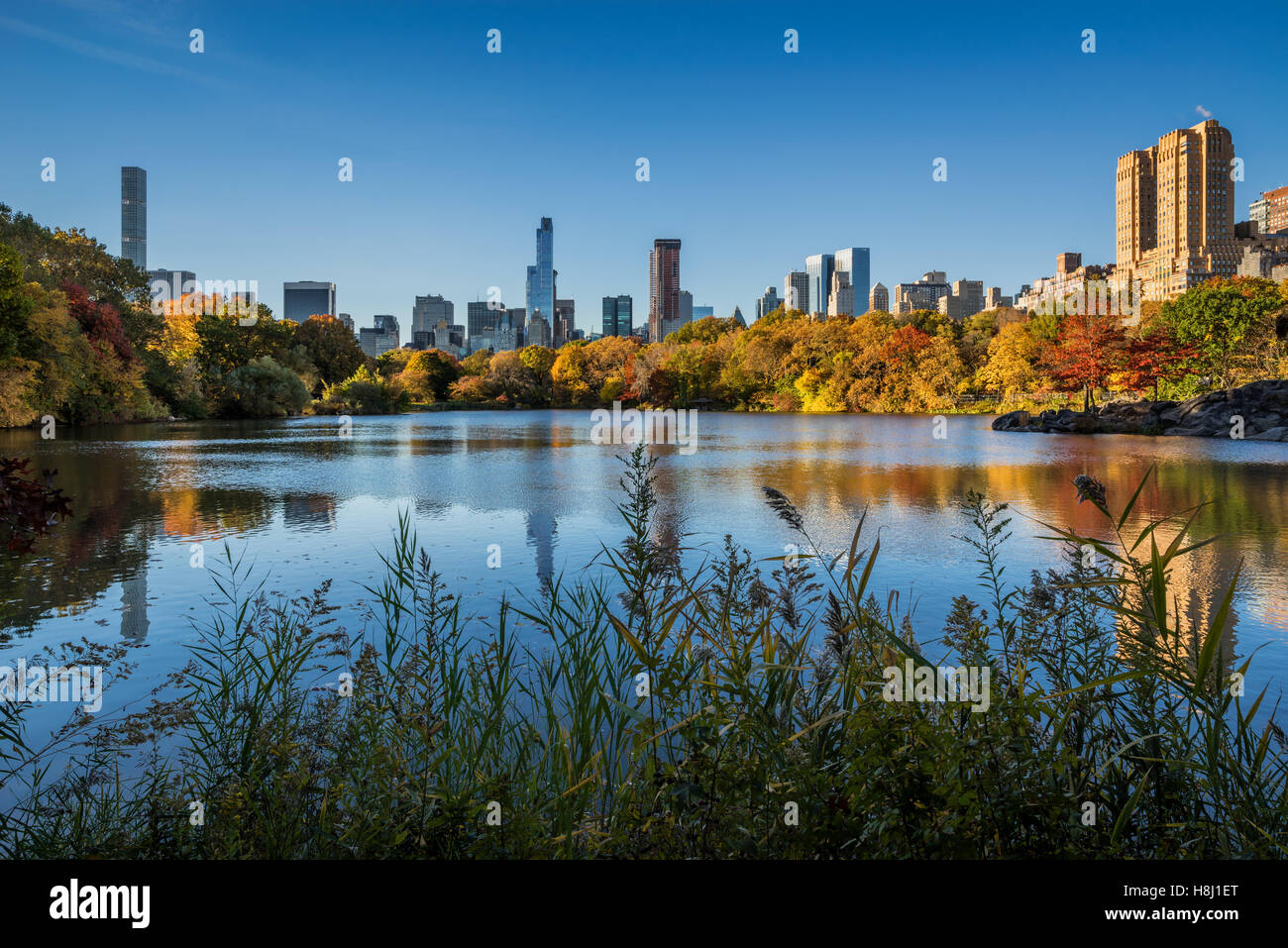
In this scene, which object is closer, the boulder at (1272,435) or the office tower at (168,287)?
the boulder at (1272,435)

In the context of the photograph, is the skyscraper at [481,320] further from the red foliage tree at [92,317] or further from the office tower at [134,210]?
the red foliage tree at [92,317]

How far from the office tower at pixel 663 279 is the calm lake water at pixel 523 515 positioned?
141m

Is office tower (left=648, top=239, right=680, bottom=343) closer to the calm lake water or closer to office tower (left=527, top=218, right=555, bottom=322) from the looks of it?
office tower (left=527, top=218, right=555, bottom=322)

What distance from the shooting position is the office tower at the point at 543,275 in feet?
541

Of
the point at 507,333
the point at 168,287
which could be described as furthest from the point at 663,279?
the point at 168,287

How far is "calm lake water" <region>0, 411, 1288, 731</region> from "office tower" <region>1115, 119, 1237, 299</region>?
142m

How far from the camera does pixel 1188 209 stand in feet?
458

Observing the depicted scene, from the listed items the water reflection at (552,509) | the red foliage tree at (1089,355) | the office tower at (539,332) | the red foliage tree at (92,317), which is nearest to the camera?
→ the water reflection at (552,509)

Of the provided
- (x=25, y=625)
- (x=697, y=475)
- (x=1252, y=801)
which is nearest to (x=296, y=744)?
(x=1252, y=801)

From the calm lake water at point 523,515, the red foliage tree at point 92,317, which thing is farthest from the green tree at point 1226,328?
the red foliage tree at point 92,317

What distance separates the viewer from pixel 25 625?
5.52 metres

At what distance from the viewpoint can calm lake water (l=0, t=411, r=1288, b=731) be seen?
6141mm

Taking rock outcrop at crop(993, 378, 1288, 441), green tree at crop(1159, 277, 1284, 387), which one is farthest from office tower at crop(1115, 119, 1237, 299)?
rock outcrop at crop(993, 378, 1288, 441)

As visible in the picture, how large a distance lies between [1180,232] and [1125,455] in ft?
507
